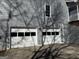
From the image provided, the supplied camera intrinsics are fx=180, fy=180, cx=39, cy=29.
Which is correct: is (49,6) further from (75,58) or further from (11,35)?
(75,58)

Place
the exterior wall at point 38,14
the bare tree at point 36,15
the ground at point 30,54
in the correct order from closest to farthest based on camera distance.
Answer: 1. the ground at point 30,54
2. the bare tree at point 36,15
3. the exterior wall at point 38,14

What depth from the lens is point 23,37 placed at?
2212 cm

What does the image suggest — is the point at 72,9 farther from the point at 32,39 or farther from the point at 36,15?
the point at 32,39

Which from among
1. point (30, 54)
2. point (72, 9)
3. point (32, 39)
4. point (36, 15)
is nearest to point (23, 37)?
point (32, 39)

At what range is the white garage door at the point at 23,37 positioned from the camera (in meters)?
21.7

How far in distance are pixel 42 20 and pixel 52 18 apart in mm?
1476

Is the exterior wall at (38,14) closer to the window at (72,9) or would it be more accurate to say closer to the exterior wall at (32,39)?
the exterior wall at (32,39)

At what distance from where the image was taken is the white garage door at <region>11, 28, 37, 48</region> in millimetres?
21688

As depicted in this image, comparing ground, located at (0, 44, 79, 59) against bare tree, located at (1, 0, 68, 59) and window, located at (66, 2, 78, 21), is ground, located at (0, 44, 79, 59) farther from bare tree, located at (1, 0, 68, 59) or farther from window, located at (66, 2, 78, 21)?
window, located at (66, 2, 78, 21)

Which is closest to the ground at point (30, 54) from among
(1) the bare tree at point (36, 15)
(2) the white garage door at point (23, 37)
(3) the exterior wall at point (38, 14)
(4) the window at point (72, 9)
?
(2) the white garage door at point (23, 37)

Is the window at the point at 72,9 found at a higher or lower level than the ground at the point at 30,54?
higher

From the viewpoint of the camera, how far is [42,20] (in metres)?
23.4

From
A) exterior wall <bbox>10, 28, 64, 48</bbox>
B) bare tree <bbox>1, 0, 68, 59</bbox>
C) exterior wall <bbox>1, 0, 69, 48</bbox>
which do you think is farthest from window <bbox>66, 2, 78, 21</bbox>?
exterior wall <bbox>10, 28, 64, 48</bbox>

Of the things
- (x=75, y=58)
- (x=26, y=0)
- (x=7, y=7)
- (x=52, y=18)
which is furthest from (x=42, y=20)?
(x=75, y=58)
